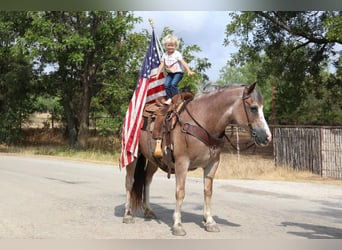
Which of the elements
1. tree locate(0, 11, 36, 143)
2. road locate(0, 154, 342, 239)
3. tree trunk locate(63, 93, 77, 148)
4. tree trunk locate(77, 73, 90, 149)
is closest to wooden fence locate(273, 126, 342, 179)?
road locate(0, 154, 342, 239)

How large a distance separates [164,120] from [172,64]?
3.00 feet

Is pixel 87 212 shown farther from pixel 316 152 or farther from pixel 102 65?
pixel 102 65

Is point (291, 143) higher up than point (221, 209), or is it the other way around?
point (291, 143)

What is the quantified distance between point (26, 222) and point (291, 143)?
1261 cm

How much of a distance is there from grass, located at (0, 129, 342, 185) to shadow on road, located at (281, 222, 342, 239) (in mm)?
1421

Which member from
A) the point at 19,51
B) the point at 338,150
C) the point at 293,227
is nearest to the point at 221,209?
the point at 293,227

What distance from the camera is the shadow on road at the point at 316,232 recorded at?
6698 mm

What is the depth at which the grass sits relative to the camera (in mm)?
16047

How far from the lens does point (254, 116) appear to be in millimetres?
6207

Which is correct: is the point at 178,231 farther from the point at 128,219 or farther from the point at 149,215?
the point at 149,215

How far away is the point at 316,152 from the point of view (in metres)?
16.7

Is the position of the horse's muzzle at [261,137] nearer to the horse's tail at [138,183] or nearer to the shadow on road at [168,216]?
the shadow on road at [168,216]

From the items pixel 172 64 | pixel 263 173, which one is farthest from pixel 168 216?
pixel 263 173

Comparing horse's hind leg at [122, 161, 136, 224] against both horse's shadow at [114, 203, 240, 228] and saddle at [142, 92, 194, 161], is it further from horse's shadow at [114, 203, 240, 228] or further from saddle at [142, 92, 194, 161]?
saddle at [142, 92, 194, 161]
